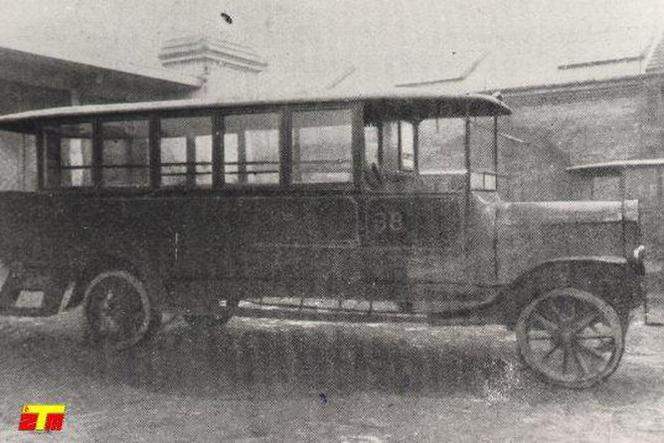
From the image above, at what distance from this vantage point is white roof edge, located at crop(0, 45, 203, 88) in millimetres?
9573

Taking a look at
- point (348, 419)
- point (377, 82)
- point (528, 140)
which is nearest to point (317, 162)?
point (348, 419)

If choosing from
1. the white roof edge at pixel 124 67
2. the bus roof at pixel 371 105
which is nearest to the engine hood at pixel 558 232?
the bus roof at pixel 371 105

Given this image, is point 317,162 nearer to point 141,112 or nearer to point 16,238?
point 141,112

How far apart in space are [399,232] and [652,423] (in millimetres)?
2170

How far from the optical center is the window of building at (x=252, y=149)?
19.5ft

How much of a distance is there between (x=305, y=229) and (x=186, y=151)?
1.29m

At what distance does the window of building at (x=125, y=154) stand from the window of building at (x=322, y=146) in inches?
57.2

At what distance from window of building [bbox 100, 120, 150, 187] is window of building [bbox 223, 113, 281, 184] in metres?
0.81

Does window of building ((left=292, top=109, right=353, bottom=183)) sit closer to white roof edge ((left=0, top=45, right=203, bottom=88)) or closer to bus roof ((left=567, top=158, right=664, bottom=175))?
bus roof ((left=567, top=158, right=664, bottom=175))

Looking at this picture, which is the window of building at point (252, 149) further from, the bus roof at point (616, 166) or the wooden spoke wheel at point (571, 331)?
the bus roof at point (616, 166)

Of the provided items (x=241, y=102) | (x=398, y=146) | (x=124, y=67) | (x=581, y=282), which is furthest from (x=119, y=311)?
(x=124, y=67)

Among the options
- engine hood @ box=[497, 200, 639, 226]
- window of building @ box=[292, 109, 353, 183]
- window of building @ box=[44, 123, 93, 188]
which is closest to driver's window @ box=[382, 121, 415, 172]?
window of building @ box=[292, 109, 353, 183]

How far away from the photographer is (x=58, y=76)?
1078cm

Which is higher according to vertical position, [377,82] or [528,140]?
[377,82]
